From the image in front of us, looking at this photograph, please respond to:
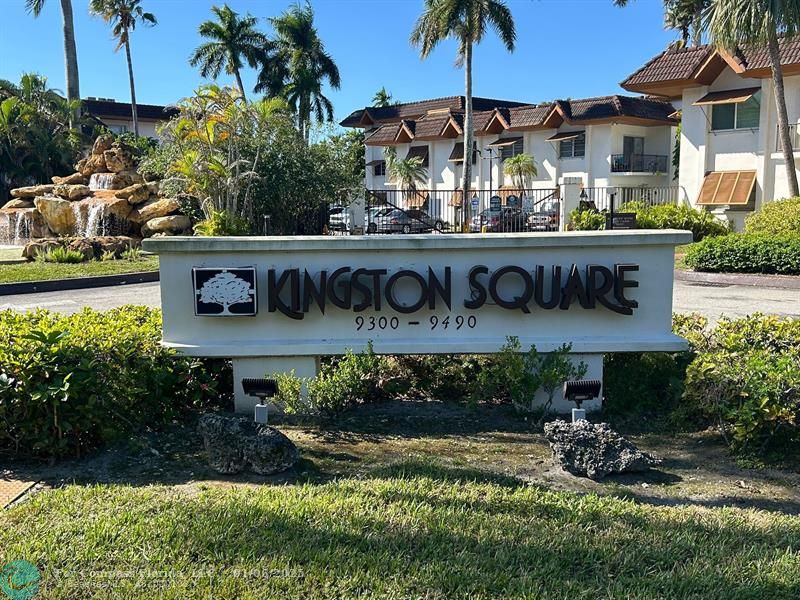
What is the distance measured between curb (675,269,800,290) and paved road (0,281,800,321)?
26cm

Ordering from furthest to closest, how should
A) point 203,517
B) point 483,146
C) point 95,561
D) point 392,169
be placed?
point 392,169
point 483,146
point 203,517
point 95,561

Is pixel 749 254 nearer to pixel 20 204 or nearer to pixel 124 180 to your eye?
pixel 124 180

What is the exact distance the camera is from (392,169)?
49.4 metres

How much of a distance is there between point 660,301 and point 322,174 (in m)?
17.4

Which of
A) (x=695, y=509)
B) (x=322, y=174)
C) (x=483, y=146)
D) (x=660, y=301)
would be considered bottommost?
(x=695, y=509)

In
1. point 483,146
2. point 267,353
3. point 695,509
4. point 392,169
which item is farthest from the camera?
point 392,169

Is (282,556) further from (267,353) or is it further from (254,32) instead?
(254,32)

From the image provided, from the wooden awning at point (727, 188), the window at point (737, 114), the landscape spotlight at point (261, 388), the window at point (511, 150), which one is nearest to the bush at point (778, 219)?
the wooden awning at point (727, 188)

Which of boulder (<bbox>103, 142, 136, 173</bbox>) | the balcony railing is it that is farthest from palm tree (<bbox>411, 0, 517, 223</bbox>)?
boulder (<bbox>103, 142, 136, 173</bbox>)

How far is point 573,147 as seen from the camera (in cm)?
4059

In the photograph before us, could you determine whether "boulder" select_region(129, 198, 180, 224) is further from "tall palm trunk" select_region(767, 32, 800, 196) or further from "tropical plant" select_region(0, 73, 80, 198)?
"tall palm trunk" select_region(767, 32, 800, 196)

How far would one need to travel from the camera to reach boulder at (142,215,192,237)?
23953mm

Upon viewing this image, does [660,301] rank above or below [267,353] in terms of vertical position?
above

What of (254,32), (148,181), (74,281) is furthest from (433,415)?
(254,32)
